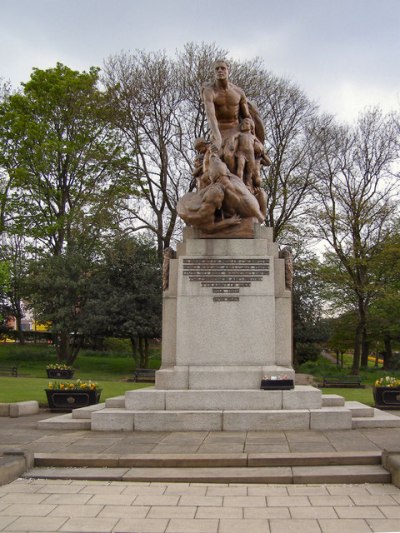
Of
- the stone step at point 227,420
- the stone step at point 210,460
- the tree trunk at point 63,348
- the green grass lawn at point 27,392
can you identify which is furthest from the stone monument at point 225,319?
the tree trunk at point 63,348

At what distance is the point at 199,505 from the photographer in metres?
6.41

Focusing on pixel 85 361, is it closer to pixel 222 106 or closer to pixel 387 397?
pixel 387 397

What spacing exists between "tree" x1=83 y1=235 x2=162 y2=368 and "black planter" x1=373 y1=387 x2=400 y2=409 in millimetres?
19437

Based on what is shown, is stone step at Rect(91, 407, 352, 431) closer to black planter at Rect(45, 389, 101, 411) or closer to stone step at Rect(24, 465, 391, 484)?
stone step at Rect(24, 465, 391, 484)

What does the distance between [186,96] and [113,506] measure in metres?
29.3

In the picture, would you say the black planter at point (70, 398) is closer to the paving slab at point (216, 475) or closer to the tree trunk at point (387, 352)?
the paving slab at point (216, 475)

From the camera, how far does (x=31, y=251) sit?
38.6m

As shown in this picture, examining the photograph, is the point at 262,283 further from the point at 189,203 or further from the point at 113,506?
the point at 113,506

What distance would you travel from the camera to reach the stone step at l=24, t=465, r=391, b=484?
724cm

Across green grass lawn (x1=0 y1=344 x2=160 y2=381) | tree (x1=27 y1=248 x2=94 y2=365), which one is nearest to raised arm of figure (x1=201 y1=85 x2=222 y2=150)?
green grass lawn (x1=0 y1=344 x2=160 y2=381)

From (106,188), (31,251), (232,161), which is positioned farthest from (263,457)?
(31,251)

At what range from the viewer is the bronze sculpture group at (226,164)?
498 inches

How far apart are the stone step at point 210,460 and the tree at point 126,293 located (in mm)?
24867

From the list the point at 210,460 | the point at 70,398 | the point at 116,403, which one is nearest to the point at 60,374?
the point at 70,398
